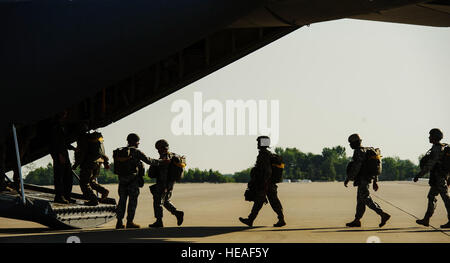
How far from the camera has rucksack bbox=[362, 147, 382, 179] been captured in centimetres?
1330

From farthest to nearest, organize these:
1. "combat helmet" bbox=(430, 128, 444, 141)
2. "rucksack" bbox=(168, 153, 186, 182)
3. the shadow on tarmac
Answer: "combat helmet" bbox=(430, 128, 444, 141) < "rucksack" bbox=(168, 153, 186, 182) < the shadow on tarmac

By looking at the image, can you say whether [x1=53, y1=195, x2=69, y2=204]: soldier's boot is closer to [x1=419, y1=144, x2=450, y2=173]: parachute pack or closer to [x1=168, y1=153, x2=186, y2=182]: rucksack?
[x1=168, y1=153, x2=186, y2=182]: rucksack

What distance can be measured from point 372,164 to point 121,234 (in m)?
5.27

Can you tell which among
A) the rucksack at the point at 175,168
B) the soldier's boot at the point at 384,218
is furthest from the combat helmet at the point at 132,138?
the soldier's boot at the point at 384,218

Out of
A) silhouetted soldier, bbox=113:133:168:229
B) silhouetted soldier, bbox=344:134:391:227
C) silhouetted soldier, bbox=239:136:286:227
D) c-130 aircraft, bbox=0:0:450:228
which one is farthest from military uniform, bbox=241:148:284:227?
c-130 aircraft, bbox=0:0:450:228

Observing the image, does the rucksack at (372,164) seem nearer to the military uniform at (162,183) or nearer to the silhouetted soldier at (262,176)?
the silhouetted soldier at (262,176)

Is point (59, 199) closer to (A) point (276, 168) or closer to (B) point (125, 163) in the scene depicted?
(B) point (125, 163)

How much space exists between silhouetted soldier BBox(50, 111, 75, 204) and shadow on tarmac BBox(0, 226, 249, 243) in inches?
34.7

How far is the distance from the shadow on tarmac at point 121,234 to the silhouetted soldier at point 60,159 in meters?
0.88

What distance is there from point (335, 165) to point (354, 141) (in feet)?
557

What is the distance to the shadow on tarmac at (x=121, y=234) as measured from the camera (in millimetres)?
11273

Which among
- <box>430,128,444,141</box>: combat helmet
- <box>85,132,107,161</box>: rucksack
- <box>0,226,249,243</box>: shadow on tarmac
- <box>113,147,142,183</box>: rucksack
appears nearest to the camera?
<box>0,226,249,243</box>: shadow on tarmac
